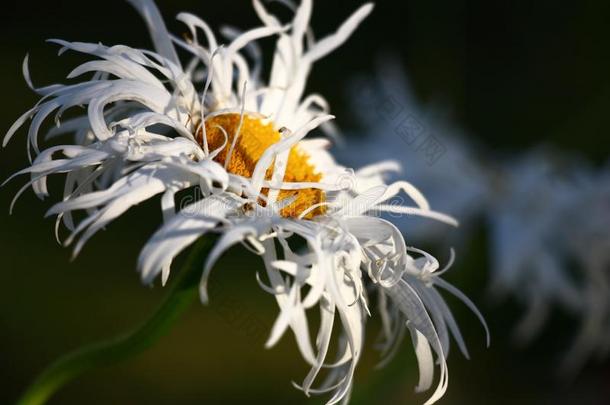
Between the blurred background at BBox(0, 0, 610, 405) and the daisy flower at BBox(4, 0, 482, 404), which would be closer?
the daisy flower at BBox(4, 0, 482, 404)

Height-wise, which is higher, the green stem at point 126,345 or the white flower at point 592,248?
the white flower at point 592,248

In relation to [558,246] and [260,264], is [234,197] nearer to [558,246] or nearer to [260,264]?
[558,246]

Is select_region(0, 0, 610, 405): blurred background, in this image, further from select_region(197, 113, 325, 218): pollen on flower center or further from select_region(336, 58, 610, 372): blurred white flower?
select_region(197, 113, 325, 218): pollen on flower center

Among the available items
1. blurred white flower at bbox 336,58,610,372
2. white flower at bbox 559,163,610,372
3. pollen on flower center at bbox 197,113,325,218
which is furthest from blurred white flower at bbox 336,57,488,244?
pollen on flower center at bbox 197,113,325,218

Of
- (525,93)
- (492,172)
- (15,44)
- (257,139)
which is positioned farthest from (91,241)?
(257,139)

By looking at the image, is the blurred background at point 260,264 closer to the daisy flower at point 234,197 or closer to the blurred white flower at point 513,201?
the blurred white flower at point 513,201

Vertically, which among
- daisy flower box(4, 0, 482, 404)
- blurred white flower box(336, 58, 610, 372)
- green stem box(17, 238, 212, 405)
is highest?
blurred white flower box(336, 58, 610, 372)

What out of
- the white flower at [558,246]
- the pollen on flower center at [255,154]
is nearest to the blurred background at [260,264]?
the white flower at [558,246]
